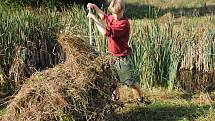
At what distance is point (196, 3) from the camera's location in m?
17.1

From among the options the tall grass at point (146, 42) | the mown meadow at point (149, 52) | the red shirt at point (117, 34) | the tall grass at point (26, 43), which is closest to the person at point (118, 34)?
the red shirt at point (117, 34)

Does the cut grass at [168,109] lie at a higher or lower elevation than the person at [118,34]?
lower

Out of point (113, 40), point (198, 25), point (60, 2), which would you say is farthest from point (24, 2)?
point (113, 40)

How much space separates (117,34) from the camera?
6.30m

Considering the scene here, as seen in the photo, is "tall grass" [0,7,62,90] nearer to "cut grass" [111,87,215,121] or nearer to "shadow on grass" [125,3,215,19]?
"cut grass" [111,87,215,121]

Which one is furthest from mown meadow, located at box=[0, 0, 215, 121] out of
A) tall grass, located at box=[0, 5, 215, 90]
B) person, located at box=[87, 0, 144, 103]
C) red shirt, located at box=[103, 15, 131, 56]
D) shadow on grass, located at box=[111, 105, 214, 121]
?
red shirt, located at box=[103, 15, 131, 56]

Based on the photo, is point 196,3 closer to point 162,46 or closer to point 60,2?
point 60,2

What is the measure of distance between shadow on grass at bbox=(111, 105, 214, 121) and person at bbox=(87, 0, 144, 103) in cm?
23

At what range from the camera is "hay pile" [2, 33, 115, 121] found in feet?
17.5

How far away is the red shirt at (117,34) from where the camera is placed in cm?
627

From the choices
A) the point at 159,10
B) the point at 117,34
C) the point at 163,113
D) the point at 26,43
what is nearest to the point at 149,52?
the point at 163,113

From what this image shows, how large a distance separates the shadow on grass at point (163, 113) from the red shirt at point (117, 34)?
778 mm

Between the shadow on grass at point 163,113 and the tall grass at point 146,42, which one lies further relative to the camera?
the tall grass at point 146,42

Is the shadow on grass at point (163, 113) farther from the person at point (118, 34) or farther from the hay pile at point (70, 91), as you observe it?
the hay pile at point (70, 91)
